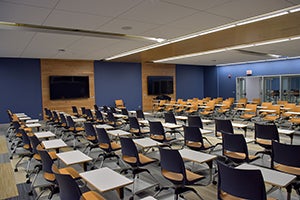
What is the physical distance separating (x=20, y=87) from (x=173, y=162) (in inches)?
435

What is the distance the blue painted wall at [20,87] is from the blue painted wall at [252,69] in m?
12.9

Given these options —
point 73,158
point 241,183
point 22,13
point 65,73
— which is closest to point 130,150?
point 73,158

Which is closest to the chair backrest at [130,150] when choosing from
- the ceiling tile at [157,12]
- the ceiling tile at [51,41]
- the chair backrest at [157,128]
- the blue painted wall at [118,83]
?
the chair backrest at [157,128]

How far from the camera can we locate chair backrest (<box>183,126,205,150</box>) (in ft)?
15.9

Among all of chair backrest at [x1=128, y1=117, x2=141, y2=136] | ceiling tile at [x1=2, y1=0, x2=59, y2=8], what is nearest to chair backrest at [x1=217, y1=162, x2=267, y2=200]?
ceiling tile at [x1=2, y1=0, x2=59, y2=8]

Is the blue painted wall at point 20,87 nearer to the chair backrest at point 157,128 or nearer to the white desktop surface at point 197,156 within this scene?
the chair backrest at point 157,128

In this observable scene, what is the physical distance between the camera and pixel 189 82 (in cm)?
1836

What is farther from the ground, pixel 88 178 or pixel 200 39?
pixel 200 39

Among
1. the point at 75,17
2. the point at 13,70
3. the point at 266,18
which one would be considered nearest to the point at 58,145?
the point at 75,17

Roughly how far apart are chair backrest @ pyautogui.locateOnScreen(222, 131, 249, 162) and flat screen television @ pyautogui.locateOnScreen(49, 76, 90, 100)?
10.5 m

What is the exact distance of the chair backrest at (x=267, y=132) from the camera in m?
4.74

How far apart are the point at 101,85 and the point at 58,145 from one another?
995 centimetres

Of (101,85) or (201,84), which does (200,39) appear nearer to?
(101,85)

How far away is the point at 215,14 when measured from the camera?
4.97 m
